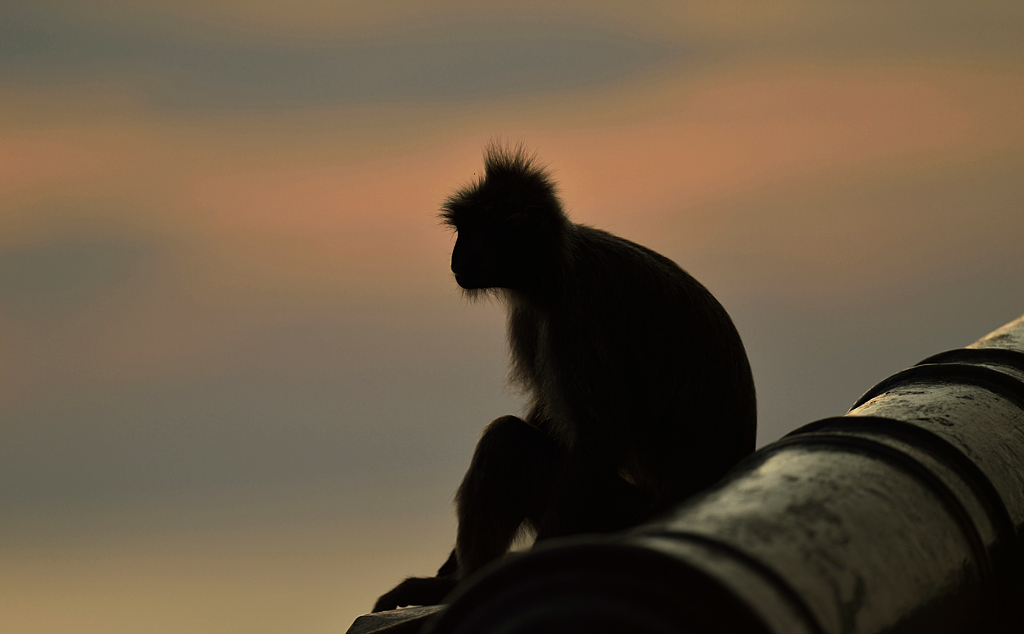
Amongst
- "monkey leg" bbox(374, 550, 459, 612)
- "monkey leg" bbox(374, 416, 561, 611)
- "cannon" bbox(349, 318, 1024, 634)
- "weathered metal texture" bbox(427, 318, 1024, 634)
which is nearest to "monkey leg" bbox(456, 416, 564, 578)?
"monkey leg" bbox(374, 416, 561, 611)

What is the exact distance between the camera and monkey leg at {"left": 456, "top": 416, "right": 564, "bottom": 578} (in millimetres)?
4898

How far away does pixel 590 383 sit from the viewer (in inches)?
185

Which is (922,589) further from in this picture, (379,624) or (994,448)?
(379,624)

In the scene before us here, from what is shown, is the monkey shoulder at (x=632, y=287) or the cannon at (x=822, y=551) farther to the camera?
the monkey shoulder at (x=632, y=287)

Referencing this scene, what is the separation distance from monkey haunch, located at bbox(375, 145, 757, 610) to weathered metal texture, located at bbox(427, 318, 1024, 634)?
1.10 m

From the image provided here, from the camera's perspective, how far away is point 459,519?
501cm

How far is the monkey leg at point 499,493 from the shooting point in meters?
4.90

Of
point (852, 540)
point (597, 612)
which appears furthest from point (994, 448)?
point (597, 612)

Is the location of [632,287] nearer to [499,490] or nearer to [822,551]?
[499,490]

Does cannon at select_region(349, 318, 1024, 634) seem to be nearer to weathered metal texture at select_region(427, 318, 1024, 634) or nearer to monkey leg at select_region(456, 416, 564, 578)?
weathered metal texture at select_region(427, 318, 1024, 634)

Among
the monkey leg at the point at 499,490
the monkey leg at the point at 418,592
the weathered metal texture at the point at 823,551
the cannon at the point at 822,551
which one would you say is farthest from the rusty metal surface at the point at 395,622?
the weathered metal texture at the point at 823,551

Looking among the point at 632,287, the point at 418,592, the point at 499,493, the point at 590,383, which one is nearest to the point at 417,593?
the point at 418,592

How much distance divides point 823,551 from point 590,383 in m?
2.55

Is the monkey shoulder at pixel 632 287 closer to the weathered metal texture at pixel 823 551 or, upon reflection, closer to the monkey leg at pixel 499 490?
the monkey leg at pixel 499 490
